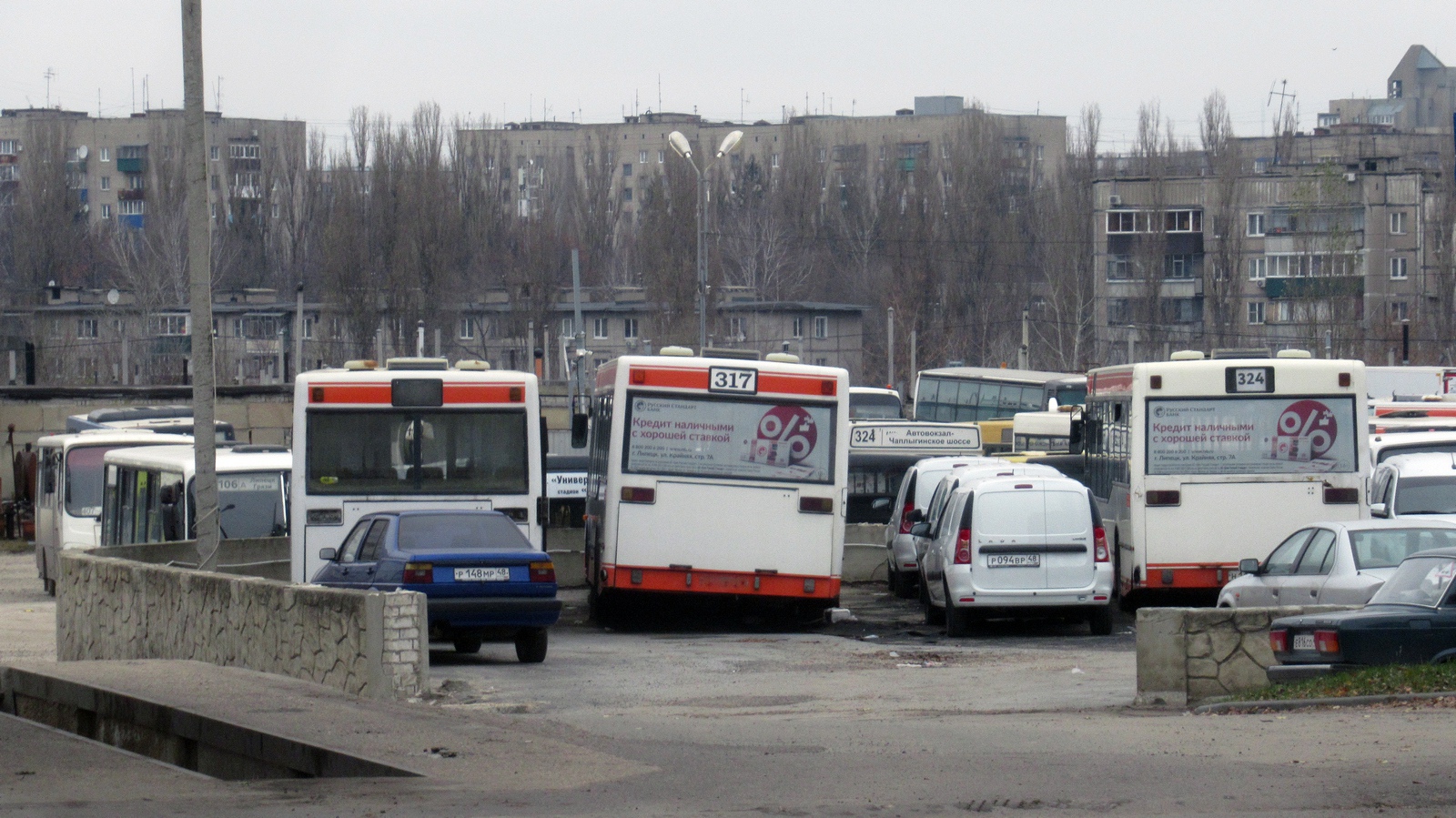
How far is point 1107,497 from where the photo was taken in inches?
886

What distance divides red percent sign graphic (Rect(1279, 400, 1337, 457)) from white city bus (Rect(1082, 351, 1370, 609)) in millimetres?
10

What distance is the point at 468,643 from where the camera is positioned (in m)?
16.7

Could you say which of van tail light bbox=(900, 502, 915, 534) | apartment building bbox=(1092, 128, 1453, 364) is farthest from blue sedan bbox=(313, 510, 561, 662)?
apartment building bbox=(1092, 128, 1453, 364)

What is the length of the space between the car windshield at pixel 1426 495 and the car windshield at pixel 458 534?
404 inches

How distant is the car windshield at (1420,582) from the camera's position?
1166 cm

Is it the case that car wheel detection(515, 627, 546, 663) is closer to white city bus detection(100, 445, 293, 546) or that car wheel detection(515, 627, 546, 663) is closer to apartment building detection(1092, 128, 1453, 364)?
white city bus detection(100, 445, 293, 546)

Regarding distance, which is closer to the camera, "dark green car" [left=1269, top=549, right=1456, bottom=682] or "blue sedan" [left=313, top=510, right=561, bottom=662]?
"dark green car" [left=1269, top=549, right=1456, bottom=682]

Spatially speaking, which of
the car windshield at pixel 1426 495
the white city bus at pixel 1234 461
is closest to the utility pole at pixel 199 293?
the white city bus at pixel 1234 461

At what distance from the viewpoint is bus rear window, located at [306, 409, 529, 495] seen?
18859 mm

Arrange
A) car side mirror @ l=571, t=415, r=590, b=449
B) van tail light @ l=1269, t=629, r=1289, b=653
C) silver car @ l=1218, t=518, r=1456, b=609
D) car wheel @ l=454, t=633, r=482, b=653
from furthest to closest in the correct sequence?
car side mirror @ l=571, t=415, r=590, b=449 → car wheel @ l=454, t=633, r=482, b=653 → silver car @ l=1218, t=518, r=1456, b=609 → van tail light @ l=1269, t=629, r=1289, b=653

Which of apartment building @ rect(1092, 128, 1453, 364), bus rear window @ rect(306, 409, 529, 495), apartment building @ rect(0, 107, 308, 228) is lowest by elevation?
bus rear window @ rect(306, 409, 529, 495)

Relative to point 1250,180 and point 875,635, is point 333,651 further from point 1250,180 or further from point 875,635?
point 1250,180

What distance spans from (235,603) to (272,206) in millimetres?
88611

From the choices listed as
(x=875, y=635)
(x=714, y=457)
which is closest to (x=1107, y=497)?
(x=875, y=635)
